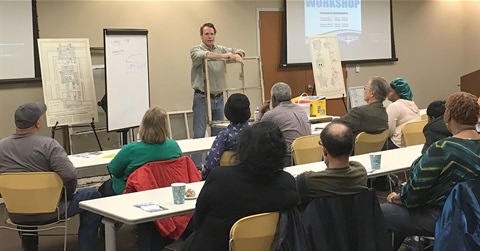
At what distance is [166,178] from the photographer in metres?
3.94

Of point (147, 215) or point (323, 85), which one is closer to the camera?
point (147, 215)

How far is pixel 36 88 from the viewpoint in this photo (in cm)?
681

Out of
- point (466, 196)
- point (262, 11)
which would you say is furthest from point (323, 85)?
point (466, 196)

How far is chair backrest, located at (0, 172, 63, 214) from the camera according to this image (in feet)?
12.7

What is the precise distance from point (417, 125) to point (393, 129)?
568mm

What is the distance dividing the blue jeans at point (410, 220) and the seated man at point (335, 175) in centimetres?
53

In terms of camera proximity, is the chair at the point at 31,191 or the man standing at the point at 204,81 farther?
the man standing at the point at 204,81

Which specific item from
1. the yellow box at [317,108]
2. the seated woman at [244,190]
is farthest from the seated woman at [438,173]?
the yellow box at [317,108]

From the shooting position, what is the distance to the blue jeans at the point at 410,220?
342 centimetres

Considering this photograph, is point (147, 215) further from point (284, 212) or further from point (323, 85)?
point (323, 85)

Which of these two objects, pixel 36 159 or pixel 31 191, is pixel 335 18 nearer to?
pixel 36 159

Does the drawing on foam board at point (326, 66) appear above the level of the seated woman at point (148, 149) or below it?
above

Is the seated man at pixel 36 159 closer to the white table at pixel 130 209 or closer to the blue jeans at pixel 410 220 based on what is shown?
the white table at pixel 130 209

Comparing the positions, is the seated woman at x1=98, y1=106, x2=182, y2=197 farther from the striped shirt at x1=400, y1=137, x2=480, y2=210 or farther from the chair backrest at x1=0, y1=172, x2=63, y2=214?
the striped shirt at x1=400, y1=137, x2=480, y2=210
